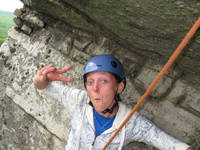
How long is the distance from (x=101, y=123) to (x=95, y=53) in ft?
3.09

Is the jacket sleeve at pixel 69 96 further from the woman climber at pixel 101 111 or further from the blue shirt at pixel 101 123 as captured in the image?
the blue shirt at pixel 101 123

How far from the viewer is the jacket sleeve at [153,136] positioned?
1585 mm

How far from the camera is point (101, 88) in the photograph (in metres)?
1.58

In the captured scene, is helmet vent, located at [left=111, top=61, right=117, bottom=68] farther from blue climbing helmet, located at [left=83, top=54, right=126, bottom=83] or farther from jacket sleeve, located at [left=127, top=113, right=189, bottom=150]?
jacket sleeve, located at [left=127, top=113, right=189, bottom=150]

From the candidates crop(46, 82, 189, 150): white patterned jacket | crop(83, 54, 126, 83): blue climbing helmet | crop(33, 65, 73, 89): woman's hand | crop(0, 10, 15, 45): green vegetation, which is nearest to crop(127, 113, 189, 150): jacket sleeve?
crop(46, 82, 189, 150): white patterned jacket

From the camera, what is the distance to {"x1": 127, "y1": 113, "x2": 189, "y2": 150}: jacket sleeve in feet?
5.20

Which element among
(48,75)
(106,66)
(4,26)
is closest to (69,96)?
(48,75)

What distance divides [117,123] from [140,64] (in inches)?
29.3

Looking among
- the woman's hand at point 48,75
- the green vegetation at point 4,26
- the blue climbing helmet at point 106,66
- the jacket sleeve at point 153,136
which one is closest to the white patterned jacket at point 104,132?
the jacket sleeve at point 153,136

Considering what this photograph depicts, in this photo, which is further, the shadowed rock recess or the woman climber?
the woman climber

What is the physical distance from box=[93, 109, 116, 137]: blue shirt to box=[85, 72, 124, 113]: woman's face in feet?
0.37

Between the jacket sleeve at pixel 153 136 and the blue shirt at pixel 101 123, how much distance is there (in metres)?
0.20

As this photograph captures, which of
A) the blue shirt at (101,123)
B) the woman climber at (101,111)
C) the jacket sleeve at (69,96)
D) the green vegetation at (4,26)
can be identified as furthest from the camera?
the green vegetation at (4,26)

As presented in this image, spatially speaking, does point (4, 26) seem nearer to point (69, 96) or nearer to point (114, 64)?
point (69, 96)
